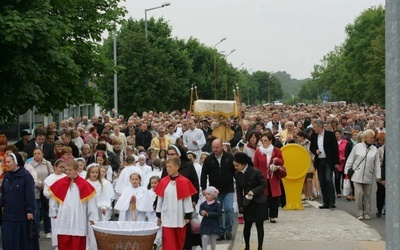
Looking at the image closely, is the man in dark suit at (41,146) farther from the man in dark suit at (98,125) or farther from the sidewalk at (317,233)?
the man in dark suit at (98,125)

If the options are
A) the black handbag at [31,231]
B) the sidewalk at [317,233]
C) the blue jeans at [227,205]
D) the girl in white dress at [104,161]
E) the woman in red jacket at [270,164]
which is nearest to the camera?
the black handbag at [31,231]

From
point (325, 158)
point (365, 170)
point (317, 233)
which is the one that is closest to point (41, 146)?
point (325, 158)

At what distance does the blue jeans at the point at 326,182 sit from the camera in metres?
18.9

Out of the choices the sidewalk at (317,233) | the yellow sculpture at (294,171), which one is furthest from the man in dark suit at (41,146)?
the yellow sculpture at (294,171)

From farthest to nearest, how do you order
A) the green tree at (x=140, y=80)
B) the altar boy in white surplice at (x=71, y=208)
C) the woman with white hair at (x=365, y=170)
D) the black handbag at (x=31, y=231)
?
the green tree at (x=140, y=80) < the woman with white hair at (x=365, y=170) < the black handbag at (x=31, y=231) < the altar boy in white surplice at (x=71, y=208)

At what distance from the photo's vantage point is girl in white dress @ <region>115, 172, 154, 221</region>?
48.4ft

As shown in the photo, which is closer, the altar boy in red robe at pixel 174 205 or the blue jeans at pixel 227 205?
the altar boy in red robe at pixel 174 205

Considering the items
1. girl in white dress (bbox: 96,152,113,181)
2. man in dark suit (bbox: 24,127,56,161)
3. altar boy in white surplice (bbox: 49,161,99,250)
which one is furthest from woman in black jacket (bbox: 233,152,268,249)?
man in dark suit (bbox: 24,127,56,161)

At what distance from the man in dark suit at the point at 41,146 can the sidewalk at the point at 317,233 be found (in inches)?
163

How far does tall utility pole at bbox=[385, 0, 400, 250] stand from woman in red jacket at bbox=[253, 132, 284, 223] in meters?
10.7

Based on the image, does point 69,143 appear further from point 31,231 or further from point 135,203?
point 31,231

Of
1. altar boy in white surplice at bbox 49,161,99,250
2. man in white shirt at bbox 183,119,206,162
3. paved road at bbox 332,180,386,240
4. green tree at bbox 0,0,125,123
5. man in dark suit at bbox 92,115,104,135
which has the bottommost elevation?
paved road at bbox 332,180,386,240

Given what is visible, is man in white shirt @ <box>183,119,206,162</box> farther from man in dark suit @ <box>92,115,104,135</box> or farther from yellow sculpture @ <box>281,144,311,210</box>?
yellow sculpture @ <box>281,144,311,210</box>

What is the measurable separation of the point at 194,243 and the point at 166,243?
695mm
